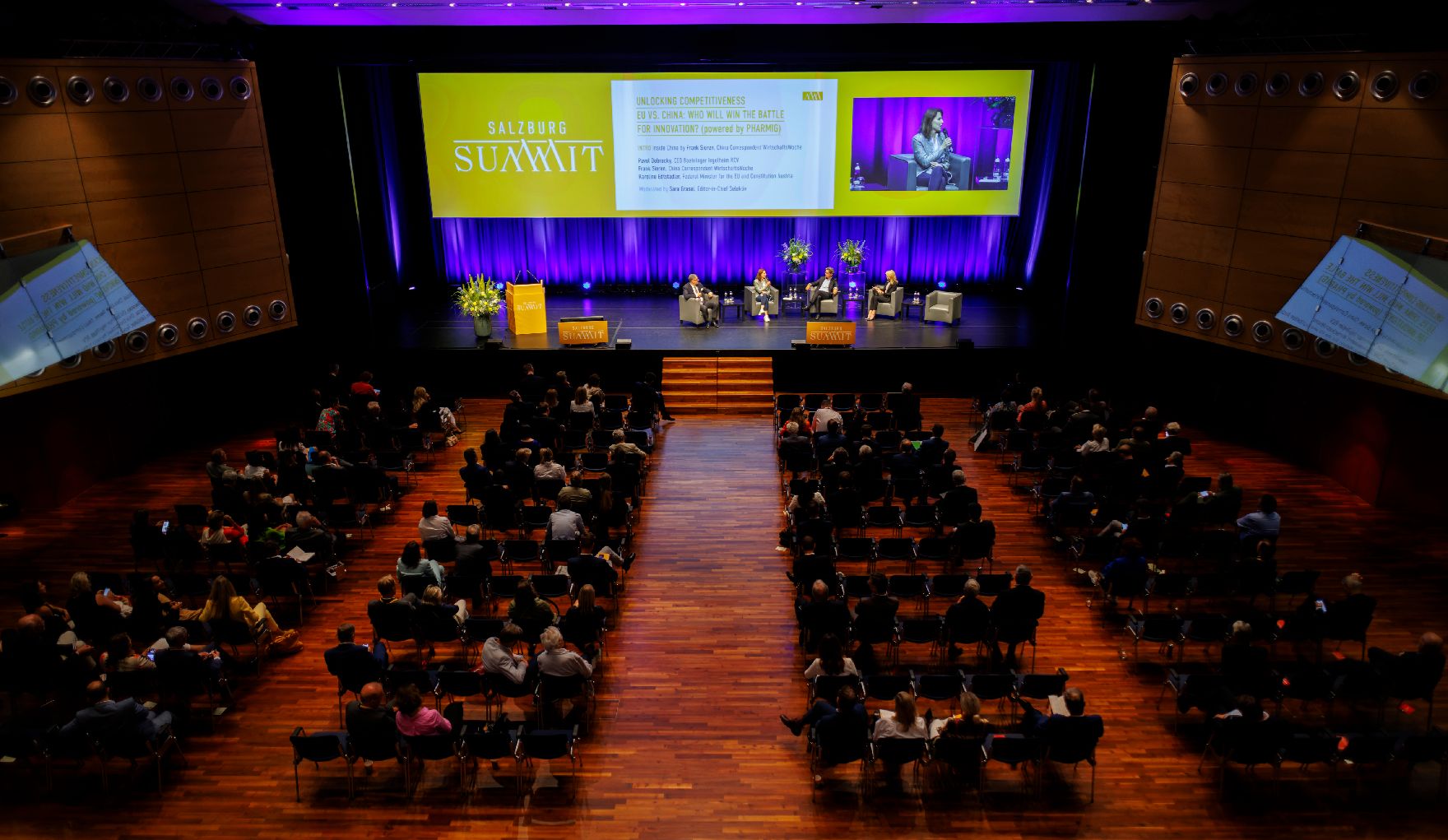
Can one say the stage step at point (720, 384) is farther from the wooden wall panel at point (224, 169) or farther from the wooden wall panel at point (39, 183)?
the wooden wall panel at point (39, 183)

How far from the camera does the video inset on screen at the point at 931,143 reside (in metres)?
18.9

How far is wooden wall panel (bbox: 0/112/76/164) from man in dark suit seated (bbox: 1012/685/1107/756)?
13.5 m

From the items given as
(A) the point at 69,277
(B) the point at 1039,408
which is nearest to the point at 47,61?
(A) the point at 69,277

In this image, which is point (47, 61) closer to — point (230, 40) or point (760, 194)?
point (230, 40)

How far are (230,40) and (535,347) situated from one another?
263 inches

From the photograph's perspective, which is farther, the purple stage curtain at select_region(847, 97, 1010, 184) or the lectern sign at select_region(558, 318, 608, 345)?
the purple stage curtain at select_region(847, 97, 1010, 184)

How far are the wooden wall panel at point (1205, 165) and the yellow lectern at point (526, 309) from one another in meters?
10.9

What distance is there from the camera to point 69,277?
38.5 ft

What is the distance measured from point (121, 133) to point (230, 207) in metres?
1.84

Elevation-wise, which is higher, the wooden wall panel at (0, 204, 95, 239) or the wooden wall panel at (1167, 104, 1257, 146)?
the wooden wall panel at (1167, 104, 1257, 146)

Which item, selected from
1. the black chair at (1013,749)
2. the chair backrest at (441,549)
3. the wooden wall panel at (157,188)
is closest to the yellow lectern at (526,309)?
the wooden wall panel at (157,188)


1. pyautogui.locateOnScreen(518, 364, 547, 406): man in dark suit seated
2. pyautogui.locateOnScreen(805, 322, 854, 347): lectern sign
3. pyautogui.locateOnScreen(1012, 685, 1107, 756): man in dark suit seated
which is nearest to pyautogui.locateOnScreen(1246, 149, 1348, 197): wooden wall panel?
pyautogui.locateOnScreen(805, 322, 854, 347): lectern sign

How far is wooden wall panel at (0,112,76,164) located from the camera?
11.8 m

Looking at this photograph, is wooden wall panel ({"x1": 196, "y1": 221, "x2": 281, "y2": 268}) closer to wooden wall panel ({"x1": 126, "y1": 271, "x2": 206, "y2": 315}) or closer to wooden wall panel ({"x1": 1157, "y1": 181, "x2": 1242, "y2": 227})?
wooden wall panel ({"x1": 126, "y1": 271, "x2": 206, "y2": 315})
